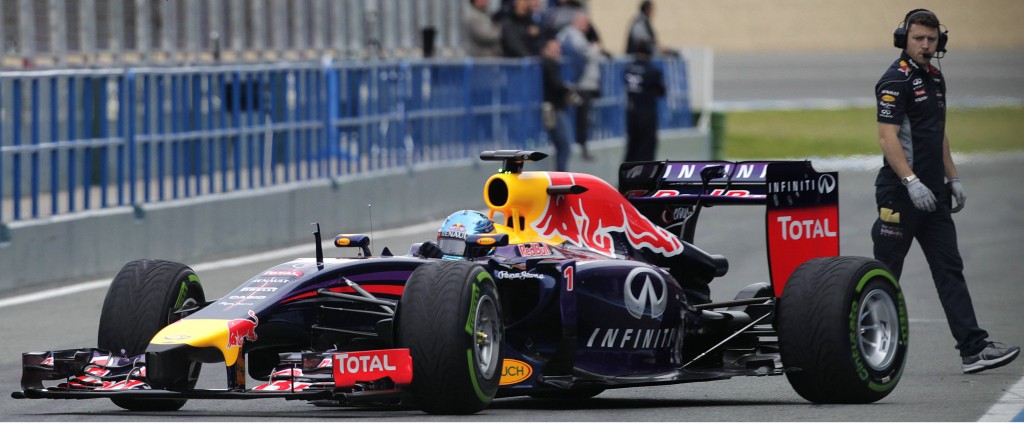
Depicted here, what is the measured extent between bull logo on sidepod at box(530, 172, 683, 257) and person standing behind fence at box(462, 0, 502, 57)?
15.0m

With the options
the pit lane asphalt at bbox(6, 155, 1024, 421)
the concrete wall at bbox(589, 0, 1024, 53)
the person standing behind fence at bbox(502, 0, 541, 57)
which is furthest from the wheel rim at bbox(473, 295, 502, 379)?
the concrete wall at bbox(589, 0, 1024, 53)

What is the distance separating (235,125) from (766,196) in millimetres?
8701

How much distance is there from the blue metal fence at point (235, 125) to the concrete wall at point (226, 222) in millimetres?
175

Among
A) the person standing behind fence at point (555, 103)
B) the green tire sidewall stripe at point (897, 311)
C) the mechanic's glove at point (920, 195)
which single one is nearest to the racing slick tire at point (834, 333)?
the green tire sidewall stripe at point (897, 311)

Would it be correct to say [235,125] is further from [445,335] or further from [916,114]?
[445,335]

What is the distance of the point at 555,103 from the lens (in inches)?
967

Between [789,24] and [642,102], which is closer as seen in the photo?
[642,102]

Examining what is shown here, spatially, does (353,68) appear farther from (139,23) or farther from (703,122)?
(703,122)

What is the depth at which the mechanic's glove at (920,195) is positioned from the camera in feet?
34.6

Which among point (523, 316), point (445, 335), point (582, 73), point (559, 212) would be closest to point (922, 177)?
point (559, 212)

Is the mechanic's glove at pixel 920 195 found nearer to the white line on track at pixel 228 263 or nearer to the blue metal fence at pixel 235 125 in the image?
the white line on track at pixel 228 263

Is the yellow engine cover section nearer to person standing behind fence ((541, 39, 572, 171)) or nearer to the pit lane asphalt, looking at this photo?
the pit lane asphalt

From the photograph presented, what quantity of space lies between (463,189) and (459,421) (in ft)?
46.7

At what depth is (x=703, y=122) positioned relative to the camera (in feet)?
103
